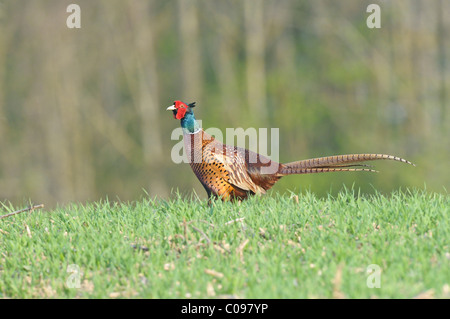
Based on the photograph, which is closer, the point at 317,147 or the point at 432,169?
the point at 432,169

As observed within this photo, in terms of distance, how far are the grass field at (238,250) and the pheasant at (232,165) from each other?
23 centimetres

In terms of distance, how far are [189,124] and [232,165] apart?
0.66 m

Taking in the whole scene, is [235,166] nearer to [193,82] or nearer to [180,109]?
[180,109]

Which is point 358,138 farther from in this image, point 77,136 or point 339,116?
point 77,136

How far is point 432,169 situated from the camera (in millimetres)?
24906

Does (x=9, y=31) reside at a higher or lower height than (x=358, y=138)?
higher

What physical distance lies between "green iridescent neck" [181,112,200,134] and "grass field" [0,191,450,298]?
785 mm

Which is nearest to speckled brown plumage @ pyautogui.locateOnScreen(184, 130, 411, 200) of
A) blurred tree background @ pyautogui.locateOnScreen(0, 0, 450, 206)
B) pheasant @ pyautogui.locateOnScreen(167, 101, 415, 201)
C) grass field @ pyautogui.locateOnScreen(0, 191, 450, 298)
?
pheasant @ pyautogui.locateOnScreen(167, 101, 415, 201)

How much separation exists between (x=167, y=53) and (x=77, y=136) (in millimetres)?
6001

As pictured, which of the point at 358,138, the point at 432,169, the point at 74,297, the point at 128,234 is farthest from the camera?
the point at 358,138

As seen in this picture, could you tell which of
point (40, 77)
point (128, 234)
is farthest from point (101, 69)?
point (128, 234)

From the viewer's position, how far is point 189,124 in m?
7.08

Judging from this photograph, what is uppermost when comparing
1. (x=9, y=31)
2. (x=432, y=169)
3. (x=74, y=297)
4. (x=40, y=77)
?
(x=9, y=31)

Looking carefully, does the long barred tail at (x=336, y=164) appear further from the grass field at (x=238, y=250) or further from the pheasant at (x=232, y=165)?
the grass field at (x=238, y=250)
